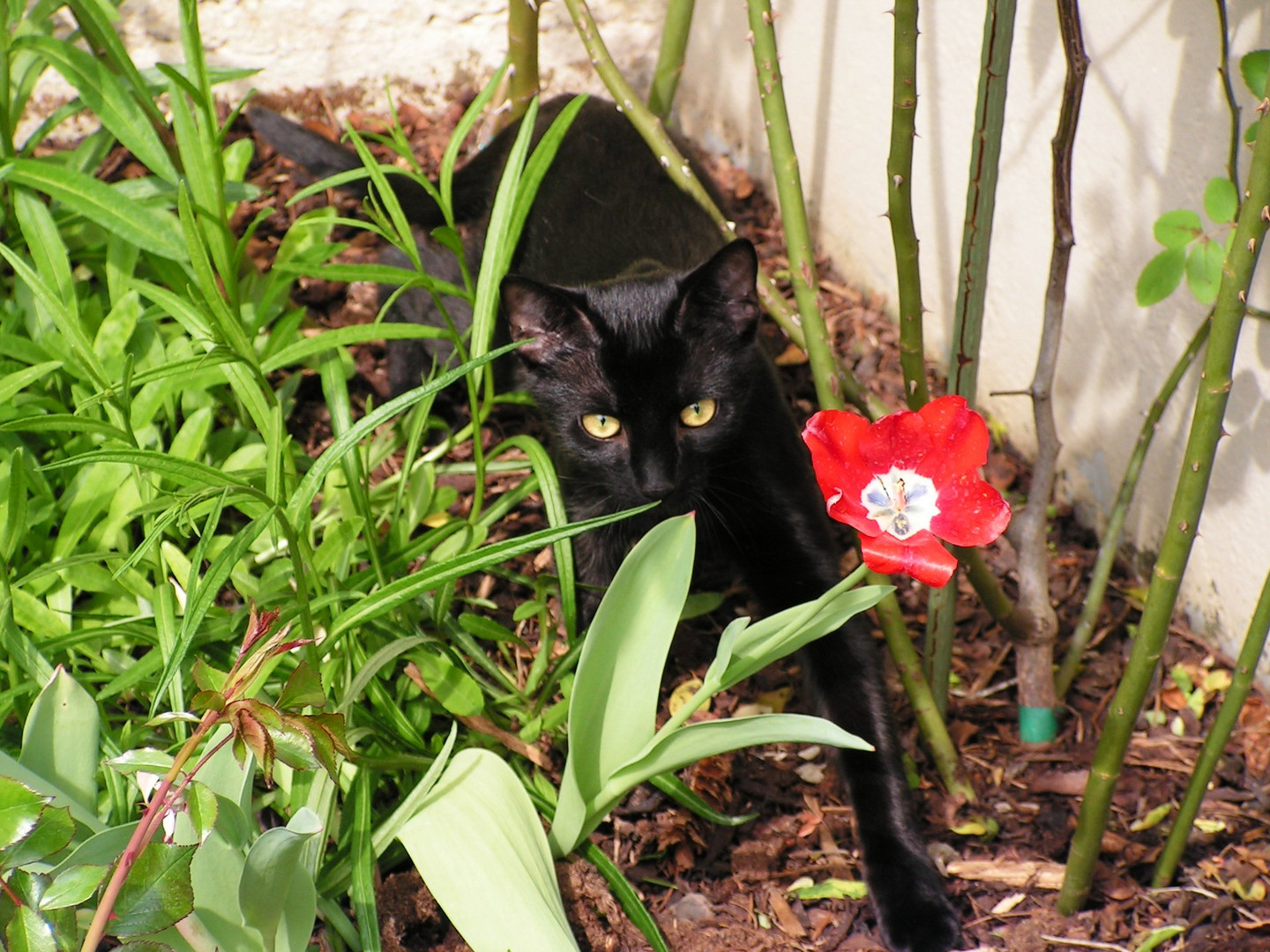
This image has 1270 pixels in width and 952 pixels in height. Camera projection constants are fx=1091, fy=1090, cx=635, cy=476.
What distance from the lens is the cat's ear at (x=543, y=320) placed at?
1478 millimetres

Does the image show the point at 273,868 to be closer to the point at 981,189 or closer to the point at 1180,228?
the point at 981,189

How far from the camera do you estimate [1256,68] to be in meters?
1.11

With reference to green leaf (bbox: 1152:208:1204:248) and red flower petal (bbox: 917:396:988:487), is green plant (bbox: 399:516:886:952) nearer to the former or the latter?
red flower petal (bbox: 917:396:988:487)

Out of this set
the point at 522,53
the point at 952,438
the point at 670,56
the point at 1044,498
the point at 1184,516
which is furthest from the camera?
the point at 670,56

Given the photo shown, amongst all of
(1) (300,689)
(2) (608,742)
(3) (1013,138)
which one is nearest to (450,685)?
(2) (608,742)

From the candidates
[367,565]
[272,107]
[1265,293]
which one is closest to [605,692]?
[367,565]

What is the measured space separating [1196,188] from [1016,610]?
2.02 feet

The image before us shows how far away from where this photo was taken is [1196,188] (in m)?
1.43

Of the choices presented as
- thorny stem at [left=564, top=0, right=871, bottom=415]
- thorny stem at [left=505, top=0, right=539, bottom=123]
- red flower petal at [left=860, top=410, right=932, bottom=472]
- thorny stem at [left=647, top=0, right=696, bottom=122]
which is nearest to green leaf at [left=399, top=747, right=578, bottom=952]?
red flower petal at [left=860, top=410, right=932, bottom=472]

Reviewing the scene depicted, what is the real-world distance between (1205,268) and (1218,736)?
1.73ft

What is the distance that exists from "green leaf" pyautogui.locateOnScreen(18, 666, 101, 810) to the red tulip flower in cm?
79

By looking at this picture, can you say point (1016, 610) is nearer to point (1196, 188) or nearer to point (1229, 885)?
point (1229, 885)

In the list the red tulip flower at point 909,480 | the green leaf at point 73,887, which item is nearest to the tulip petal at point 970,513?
the red tulip flower at point 909,480

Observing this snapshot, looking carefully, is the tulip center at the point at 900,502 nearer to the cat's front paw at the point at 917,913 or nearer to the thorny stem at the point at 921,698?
the thorny stem at the point at 921,698
